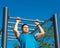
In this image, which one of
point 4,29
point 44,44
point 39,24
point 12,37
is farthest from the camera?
point 44,44

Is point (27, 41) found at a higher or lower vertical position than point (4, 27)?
lower

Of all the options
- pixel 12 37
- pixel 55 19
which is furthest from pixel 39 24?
pixel 12 37

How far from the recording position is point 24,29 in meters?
5.34

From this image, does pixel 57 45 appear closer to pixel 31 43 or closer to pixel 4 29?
pixel 31 43

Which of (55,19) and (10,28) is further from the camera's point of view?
(10,28)

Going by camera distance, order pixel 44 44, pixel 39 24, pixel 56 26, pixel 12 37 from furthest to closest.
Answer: pixel 44 44, pixel 12 37, pixel 39 24, pixel 56 26

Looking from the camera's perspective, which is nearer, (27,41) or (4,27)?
(4,27)

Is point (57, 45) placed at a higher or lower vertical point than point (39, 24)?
lower

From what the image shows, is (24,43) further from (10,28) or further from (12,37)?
(12,37)

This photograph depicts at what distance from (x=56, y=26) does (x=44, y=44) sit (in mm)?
10222

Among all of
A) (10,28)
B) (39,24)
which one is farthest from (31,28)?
(39,24)

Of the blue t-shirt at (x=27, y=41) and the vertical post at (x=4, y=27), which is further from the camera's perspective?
the blue t-shirt at (x=27, y=41)

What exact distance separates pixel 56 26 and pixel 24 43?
85 cm

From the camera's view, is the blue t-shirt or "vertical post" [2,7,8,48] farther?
the blue t-shirt
